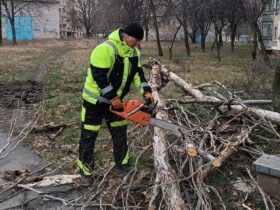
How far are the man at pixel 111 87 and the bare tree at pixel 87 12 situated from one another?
208 feet

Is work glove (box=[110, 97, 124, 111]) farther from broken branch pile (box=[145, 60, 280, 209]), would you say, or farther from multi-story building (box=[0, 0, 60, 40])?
multi-story building (box=[0, 0, 60, 40])

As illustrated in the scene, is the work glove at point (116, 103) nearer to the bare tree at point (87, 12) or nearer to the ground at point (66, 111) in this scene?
the ground at point (66, 111)

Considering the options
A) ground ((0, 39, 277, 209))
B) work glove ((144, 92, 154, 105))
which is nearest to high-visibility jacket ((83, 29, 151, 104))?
work glove ((144, 92, 154, 105))

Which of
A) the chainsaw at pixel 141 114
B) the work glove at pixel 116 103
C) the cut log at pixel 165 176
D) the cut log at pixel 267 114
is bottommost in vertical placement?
the cut log at pixel 165 176

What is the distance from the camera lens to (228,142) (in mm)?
5125

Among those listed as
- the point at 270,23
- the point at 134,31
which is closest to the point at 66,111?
the point at 134,31

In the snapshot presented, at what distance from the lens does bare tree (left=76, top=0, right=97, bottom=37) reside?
6744 centimetres

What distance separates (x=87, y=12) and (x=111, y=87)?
66.8 metres

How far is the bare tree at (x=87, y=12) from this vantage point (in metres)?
67.4

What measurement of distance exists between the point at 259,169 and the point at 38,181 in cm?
266

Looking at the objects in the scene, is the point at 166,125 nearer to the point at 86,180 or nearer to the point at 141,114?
the point at 141,114

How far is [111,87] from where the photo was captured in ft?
16.1

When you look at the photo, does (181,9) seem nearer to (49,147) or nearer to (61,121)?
(61,121)

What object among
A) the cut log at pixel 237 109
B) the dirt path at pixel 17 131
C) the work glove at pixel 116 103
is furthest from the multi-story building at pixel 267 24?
the work glove at pixel 116 103
